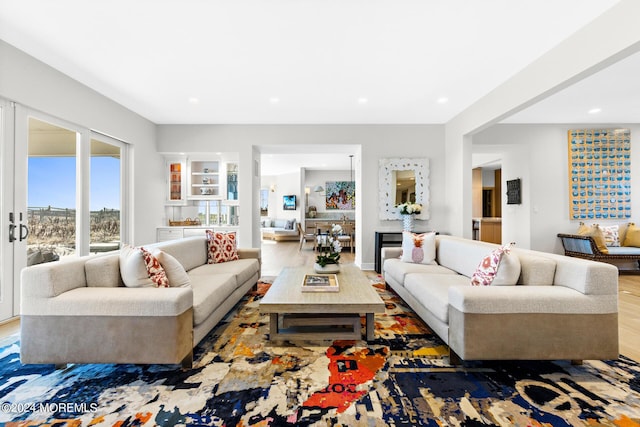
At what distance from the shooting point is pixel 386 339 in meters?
2.36

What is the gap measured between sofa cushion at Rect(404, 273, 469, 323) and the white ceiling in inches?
89.5

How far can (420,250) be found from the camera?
3.61 m

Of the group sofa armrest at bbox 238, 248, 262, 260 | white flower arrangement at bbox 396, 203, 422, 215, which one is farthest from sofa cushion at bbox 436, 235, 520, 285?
sofa armrest at bbox 238, 248, 262, 260

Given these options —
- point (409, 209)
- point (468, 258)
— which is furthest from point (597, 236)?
point (468, 258)

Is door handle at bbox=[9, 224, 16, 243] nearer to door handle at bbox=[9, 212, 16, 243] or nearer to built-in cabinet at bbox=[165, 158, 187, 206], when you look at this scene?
door handle at bbox=[9, 212, 16, 243]

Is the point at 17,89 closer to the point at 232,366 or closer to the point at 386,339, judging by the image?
the point at 232,366

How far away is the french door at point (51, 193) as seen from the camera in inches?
111

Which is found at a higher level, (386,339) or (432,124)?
(432,124)

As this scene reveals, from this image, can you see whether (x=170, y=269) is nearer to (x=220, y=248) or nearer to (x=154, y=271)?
(x=154, y=271)

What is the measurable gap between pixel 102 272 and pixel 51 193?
216 centimetres

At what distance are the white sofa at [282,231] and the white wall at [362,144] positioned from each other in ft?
15.7

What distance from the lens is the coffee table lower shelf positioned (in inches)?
90.0

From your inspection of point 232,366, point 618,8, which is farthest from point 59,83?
point 618,8

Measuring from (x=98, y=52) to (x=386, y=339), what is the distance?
3925 millimetres
